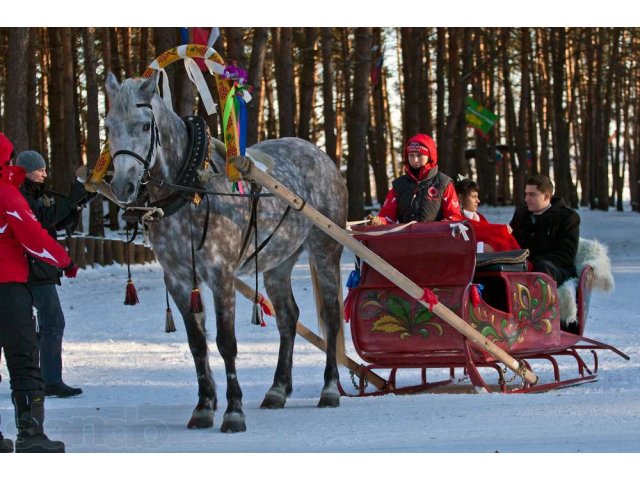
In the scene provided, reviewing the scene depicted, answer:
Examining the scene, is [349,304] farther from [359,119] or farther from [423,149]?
[359,119]

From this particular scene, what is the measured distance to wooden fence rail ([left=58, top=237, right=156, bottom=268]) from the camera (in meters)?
19.0

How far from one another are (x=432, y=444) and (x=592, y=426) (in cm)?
102

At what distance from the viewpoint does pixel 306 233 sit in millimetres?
8156

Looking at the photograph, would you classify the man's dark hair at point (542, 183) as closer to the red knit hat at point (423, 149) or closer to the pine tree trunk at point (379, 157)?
the red knit hat at point (423, 149)

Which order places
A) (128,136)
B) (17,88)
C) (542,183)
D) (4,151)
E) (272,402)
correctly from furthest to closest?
(17,88) → (542,183) → (272,402) → (128,136) → (4,151)

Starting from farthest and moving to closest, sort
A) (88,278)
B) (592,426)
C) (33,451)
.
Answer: (88,278), (592,426), (33,451)

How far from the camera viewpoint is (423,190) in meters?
8.30

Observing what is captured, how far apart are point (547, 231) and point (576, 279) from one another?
0.47m

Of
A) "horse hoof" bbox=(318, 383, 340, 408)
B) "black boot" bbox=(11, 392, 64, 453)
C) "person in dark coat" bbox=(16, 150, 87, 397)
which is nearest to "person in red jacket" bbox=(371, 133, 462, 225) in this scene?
"horse hoof" bbox=(318, 383, 340, 408)

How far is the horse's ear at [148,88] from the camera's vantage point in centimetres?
648

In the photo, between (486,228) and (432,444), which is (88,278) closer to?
(486,228)

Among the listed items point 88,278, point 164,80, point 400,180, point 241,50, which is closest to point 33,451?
point 164,80

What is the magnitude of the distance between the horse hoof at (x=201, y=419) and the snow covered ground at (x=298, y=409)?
81mm

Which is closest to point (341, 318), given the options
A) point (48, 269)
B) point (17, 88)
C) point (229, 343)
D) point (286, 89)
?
point (229, 343)
